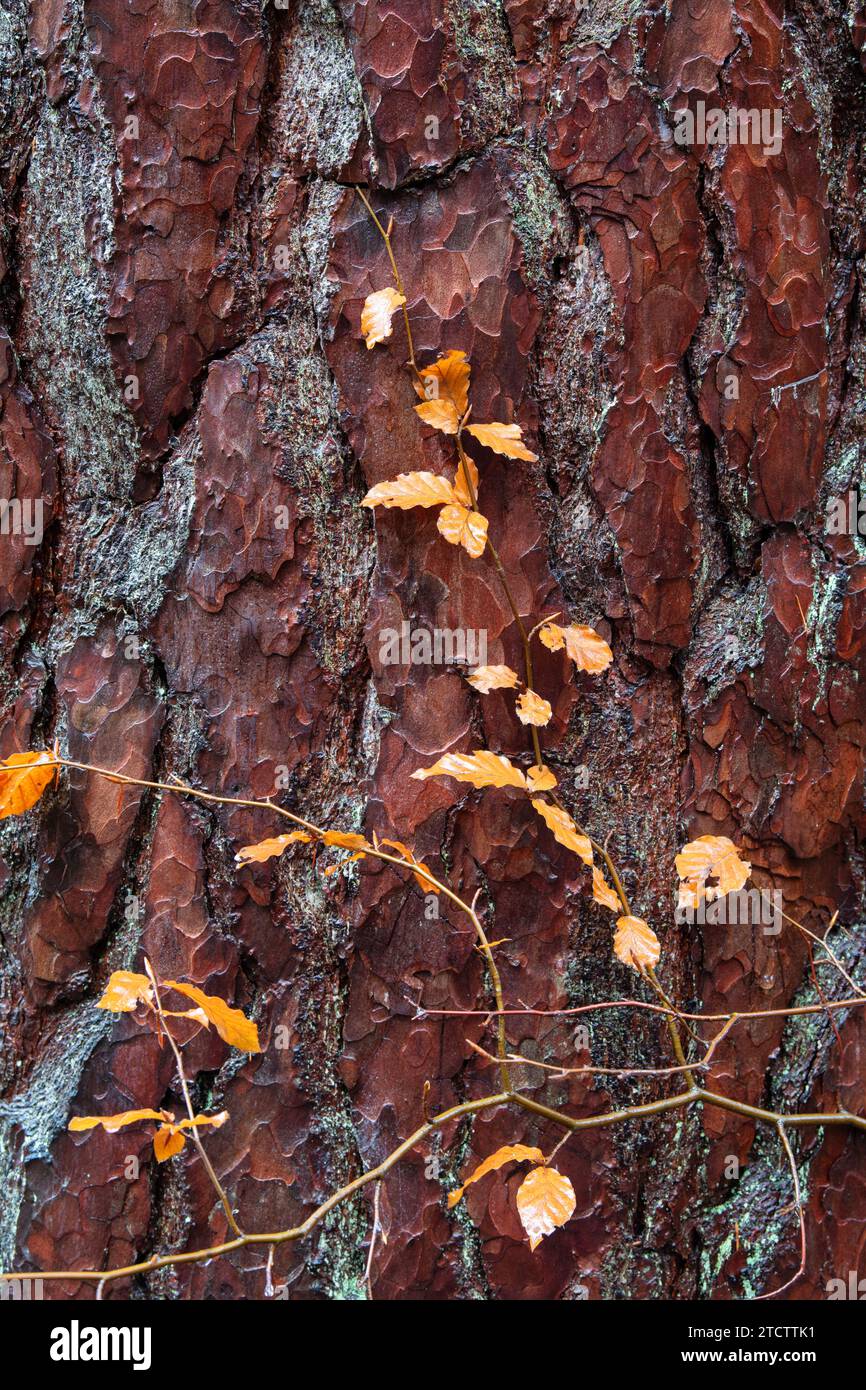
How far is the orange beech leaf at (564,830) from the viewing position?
0.90 meters

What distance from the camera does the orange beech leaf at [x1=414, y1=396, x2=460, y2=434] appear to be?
0.90 m

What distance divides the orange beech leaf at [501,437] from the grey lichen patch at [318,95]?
28 cm

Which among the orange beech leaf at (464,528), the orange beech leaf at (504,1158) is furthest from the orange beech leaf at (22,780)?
the orange beech leaf at (504,1158)

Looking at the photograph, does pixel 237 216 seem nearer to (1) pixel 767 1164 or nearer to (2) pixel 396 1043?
(2) pixel 396 1043

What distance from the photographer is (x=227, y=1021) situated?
0.86 meters

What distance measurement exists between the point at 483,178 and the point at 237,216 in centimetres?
23

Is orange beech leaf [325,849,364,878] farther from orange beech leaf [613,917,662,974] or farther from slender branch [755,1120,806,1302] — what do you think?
slender branch [755,1120,806,1302]

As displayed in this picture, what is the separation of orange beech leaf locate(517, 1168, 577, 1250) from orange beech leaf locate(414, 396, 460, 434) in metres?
0.66

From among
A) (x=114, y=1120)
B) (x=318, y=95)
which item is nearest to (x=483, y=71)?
(x=318, y=95)

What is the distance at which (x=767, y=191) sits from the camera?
95cm

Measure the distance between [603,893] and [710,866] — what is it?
0.10 meters

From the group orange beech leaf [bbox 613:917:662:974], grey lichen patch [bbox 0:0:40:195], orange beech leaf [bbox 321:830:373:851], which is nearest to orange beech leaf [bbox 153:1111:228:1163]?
orange beech leaf [bbox 321:830:373:851]

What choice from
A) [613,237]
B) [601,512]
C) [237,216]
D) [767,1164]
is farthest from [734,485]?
[767,1164]

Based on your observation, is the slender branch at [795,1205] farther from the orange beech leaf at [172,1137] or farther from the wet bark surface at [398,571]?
the orange beech leaf at [172,1137]
